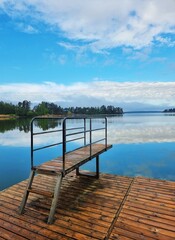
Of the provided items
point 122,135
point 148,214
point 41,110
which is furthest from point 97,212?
point 41,110

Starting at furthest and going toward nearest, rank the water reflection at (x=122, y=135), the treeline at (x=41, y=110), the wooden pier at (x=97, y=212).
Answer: the treeline at (x=41, y=110) → the water reflection at (x=122, y=135) → the wooden pier at (x=97, y=212)

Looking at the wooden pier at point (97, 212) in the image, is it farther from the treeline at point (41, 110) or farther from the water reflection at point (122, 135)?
the treeline at point (41, 110)

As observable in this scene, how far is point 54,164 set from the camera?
142 inches

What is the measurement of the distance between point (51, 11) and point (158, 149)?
1012 centimetres

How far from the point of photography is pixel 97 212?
310 centimetres

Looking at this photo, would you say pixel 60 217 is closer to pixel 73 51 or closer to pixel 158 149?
pixel 158 149

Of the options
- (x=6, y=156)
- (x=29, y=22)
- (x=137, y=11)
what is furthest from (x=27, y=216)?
(x=29, y=22)

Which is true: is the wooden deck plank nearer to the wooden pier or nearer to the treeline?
the wooden pier

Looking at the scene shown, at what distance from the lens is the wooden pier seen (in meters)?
2.54

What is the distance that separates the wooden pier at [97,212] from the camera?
8.32 feet

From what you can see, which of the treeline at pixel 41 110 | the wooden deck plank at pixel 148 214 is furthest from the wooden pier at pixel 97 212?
the treeline at pixel 41 110

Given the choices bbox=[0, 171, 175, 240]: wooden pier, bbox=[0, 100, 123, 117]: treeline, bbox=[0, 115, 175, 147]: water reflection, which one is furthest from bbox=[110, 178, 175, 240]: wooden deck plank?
bbox=[0, 100, 123, 117]: treeline

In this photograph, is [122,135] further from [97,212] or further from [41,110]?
[41,110]

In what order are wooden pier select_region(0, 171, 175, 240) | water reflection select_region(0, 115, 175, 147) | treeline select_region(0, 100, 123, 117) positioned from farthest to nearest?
treeline select_region(0, 100, 123, 117), water reflection select_region(0, 115, 175, 147), wooden pier select_region(0, 171, 175, 240)
